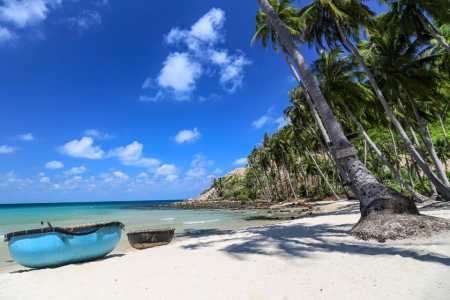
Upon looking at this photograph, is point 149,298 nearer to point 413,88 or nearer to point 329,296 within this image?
point 329,296

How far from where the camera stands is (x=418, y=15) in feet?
47.3

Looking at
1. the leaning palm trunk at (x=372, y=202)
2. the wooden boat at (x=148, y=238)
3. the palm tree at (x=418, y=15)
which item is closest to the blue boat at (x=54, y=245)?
the wooden boat at (x=148, y=238)

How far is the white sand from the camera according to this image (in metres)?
4.36

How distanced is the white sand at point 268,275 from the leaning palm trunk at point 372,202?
0.47 metres

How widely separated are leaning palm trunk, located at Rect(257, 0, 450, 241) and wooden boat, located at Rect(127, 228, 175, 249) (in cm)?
A: 579

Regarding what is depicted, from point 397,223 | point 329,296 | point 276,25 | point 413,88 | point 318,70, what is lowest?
point 329,296

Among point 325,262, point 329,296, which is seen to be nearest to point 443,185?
point 325,262

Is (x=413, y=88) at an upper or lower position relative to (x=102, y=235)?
upper

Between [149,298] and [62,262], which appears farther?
[62,262]

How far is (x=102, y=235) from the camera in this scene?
869 cm

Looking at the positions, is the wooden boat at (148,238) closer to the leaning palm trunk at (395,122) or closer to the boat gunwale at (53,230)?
the boat gunwale at (53,230)

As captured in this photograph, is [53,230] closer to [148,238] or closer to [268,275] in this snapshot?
[148,238]

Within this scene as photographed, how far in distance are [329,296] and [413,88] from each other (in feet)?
49.8

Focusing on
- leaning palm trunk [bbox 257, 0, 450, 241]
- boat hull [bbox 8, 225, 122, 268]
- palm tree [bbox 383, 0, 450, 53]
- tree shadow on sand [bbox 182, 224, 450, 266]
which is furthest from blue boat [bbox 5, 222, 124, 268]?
palm tree [bbox 383, 0, 450, 53]
